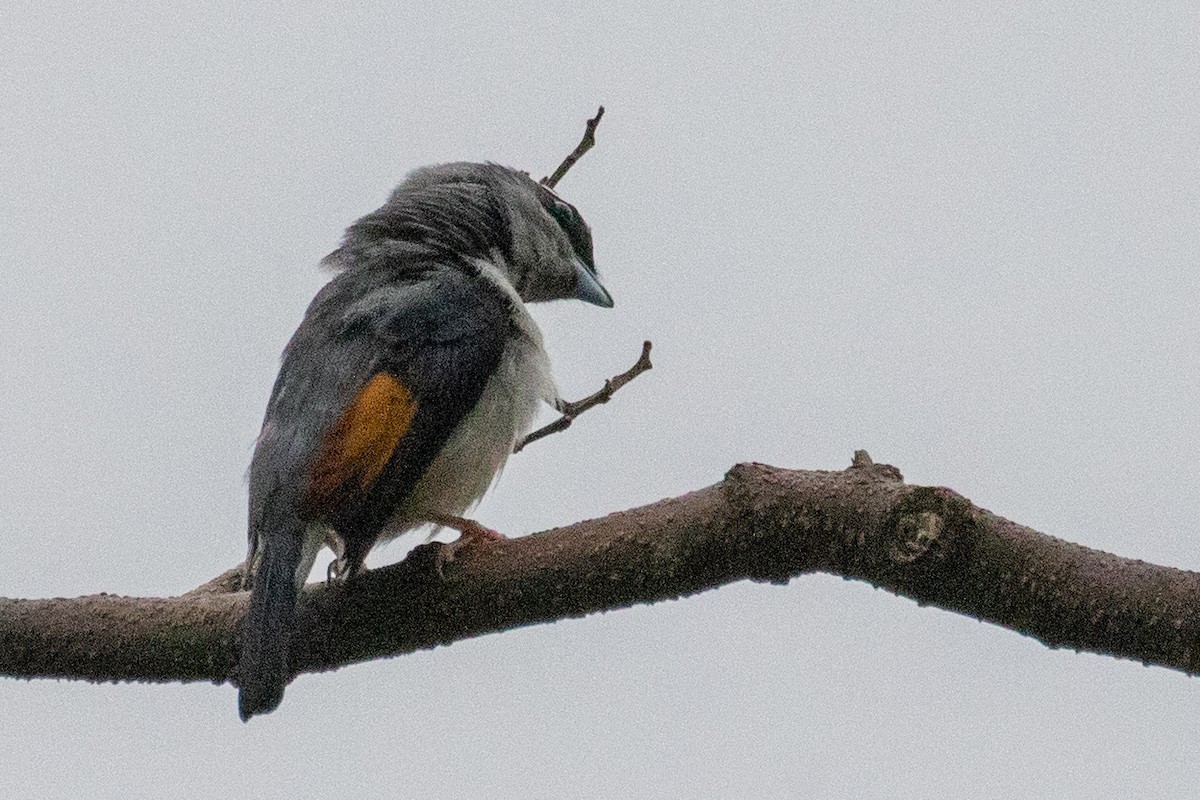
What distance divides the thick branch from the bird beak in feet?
7.74

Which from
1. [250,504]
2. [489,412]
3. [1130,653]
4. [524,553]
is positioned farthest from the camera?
[489,412]

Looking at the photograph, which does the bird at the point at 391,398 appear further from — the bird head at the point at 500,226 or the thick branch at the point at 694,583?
the thick branch at the point at 694,583

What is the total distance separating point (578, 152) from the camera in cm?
557

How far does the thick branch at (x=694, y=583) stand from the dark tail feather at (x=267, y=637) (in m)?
0.09

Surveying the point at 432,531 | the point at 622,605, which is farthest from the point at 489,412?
the point at 622,605

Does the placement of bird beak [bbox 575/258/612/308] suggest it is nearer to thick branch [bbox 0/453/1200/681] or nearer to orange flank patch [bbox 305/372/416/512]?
orange flank patch [bbox 305/372/416/512]

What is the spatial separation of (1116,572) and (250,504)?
2.51 m

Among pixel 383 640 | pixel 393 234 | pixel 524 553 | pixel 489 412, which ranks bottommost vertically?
pixel 383 640

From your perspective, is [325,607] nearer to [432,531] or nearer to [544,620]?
[544,620]

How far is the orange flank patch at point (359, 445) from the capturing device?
4.18m

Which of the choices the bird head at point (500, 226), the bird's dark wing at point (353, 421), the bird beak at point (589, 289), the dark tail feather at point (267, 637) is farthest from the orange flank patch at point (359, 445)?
the bird beak at point (589, 289)

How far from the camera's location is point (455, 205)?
18.4 feet

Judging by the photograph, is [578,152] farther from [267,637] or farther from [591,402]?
[267,637]

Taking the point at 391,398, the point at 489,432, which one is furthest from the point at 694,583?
the point at 489,432
